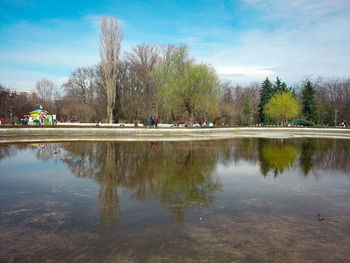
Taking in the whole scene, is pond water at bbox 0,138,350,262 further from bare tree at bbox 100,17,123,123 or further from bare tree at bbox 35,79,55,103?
bare tree at bbox 35,79,55,103

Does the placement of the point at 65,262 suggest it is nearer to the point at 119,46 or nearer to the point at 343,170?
the point at 343,170

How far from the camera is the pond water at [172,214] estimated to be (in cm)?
390

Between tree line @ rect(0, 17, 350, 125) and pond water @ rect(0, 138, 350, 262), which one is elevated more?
tree line @ rect(0, 17, 350, 125)

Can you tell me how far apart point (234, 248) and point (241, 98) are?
79026 millimetres

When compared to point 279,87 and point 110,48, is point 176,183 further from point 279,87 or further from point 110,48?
point 279,87

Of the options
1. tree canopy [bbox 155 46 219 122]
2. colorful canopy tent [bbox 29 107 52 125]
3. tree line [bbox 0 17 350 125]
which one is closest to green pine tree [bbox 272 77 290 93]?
tree line [bbox 0 17 350 125]

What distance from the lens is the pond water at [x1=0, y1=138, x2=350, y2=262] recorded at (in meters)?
3.90

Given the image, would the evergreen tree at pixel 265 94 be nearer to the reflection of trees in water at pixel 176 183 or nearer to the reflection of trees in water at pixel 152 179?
the reflection of trees in water at pixel 152 179

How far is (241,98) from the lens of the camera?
79688mm

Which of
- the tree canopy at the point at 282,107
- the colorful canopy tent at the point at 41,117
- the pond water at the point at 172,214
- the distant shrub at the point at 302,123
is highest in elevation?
the tree canopy at the point at 282,107

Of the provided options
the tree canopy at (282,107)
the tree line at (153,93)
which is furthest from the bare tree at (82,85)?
the tree canopy at (282,107)

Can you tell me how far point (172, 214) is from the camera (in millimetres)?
5387

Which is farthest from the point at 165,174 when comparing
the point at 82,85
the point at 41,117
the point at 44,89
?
the point at 44,89

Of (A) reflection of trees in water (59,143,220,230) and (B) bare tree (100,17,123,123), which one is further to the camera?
(B) bare tree (100,17,123,123)
